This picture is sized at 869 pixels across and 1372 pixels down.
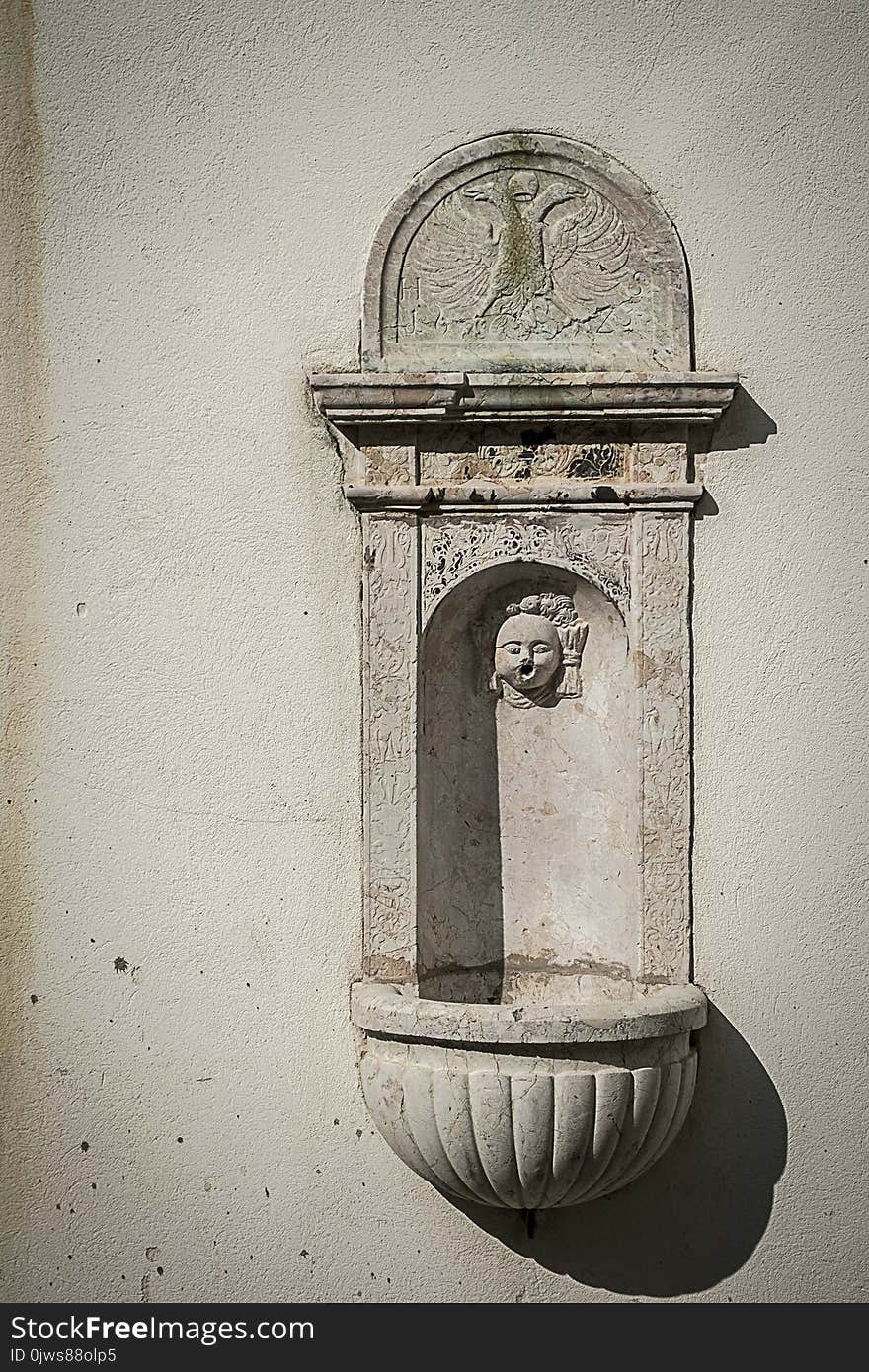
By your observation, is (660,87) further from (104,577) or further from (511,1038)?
(511,1038)

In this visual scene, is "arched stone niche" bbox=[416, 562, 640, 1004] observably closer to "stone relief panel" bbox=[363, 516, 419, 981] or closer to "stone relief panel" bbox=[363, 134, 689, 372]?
"stone relief panel" bbox=[363, 516, 419, 981]

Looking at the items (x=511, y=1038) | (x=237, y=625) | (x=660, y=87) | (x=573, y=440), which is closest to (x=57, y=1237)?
(x=511, y=1038)

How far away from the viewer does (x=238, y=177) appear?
3057 mm

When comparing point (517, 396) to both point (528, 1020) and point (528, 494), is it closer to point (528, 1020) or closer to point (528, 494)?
point (528, 494)

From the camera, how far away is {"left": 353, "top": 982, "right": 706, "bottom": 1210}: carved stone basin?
276cm

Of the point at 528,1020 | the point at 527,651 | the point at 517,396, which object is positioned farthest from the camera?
the point at 527,651

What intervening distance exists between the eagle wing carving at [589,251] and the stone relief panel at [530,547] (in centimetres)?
49

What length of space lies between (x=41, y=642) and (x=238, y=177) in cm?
109

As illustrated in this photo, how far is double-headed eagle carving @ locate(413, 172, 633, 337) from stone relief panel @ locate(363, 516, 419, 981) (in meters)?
0.53

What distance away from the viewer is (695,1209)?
3.05 m

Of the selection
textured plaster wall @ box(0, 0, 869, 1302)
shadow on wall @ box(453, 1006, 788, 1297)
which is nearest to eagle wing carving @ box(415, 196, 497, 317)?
textured plaster wall @ box(0, 0, 869, 1302)

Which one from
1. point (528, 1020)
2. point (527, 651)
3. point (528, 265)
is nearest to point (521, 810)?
point (527, 651)

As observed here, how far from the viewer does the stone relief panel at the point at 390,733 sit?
3008mm

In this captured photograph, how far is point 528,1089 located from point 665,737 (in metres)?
0.78
